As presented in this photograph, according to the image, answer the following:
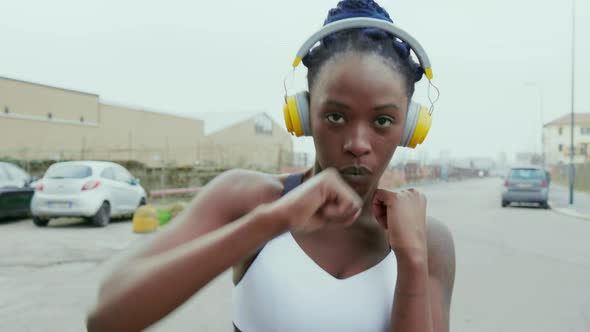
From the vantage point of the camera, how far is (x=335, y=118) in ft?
4.11

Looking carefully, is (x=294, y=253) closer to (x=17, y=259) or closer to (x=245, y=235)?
(x=245, y=235)

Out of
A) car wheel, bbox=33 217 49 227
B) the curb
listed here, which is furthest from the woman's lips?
the curb

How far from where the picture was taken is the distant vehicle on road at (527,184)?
17719 millimetres

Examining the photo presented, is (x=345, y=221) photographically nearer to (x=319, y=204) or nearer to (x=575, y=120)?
(x=319, y=204)

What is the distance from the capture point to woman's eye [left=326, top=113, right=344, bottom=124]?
1.25 m

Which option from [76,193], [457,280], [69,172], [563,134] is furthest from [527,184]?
[563,134]

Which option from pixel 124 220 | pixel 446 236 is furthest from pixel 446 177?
pixel 446 236

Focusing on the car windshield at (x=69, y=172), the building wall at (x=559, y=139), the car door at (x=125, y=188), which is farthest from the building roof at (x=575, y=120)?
the car windshield at (x=69, y=172)

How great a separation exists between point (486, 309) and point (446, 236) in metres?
3.99

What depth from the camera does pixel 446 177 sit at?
52.4 metres

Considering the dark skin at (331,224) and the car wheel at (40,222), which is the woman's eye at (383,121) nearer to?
the dark skin at (331,224)

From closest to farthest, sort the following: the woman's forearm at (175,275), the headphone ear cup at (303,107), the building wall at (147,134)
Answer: the woman's forearm at (175,275) < the headphone ear cup at (303,107) < the building wall at (147,134)

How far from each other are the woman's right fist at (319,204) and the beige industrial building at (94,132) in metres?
21.1

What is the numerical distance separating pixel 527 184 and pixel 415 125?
1810cm
